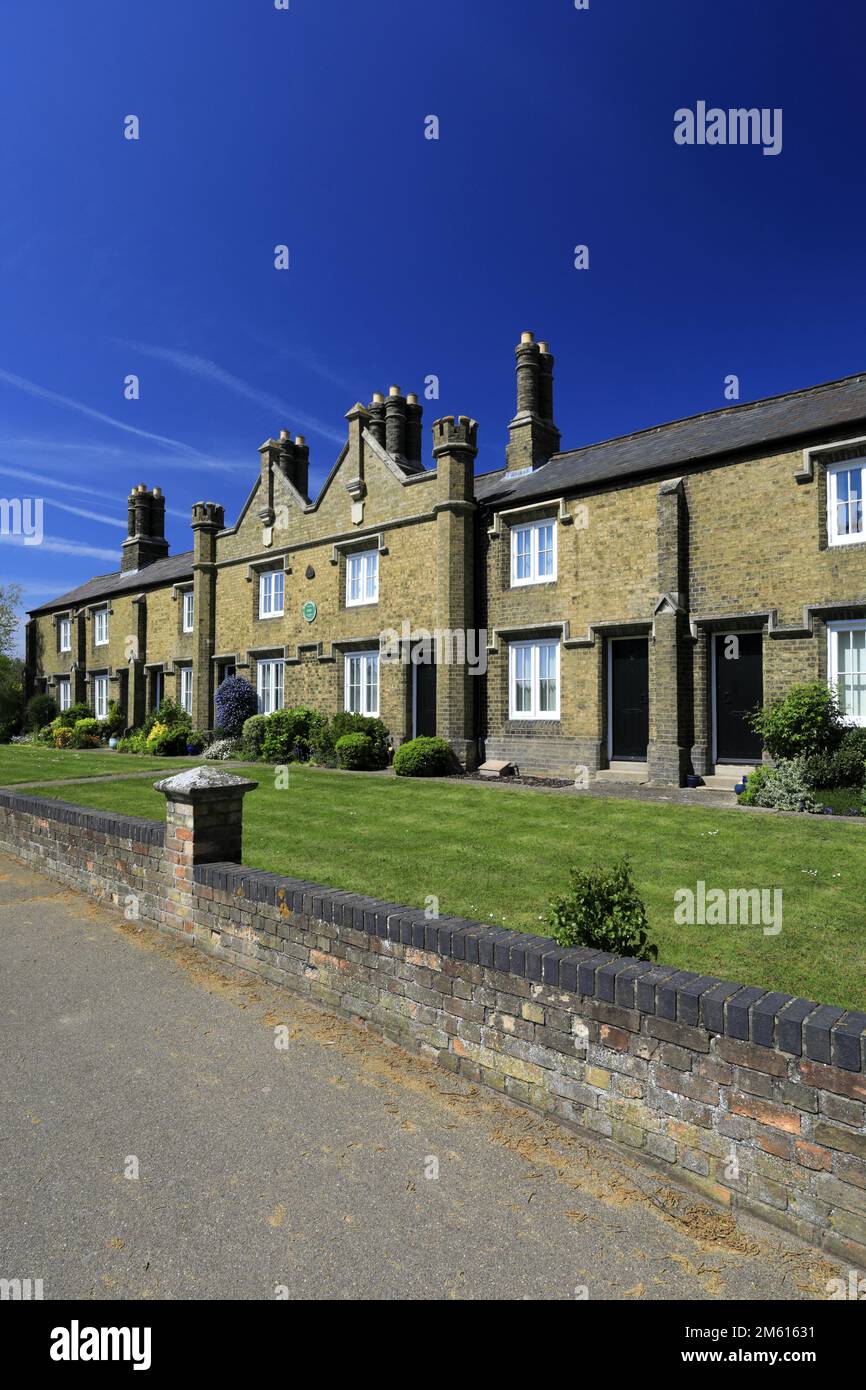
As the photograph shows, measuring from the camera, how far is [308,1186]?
11.0ft

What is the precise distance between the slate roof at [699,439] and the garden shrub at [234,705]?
1102 cm

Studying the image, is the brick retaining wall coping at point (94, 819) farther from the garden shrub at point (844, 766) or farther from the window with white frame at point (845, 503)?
the window with white frame at point (845, 503)

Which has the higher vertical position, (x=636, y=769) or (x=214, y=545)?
(x=214, y=545)

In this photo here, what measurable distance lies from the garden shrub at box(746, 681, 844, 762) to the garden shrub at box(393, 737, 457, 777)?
7.58m

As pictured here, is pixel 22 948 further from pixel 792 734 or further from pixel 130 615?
pixel 130 615

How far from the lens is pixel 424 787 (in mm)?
16016

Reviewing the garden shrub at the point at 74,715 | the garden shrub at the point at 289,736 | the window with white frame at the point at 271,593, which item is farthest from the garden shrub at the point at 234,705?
the garden shrub at the point at 74,715

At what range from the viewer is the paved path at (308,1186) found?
2.84m

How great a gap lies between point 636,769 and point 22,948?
43.8 ft

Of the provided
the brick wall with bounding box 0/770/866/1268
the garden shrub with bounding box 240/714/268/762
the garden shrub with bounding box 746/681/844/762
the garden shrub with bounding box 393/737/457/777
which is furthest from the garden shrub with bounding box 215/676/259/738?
the brick wall with bounding box 0/770/866/1268

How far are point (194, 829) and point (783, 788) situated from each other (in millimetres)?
10454

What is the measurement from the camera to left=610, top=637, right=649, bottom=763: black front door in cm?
1716
